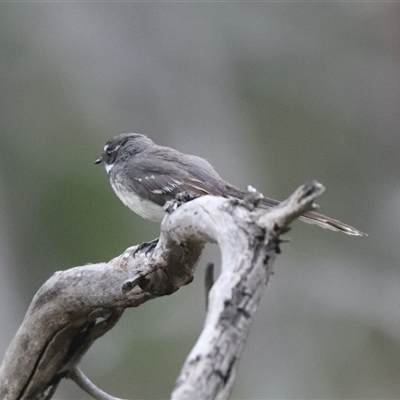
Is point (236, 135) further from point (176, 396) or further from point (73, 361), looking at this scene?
point (176, 396)

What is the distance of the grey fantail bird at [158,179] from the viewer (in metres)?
4.50

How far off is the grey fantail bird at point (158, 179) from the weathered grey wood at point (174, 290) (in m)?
0.86

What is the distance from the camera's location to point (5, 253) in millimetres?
8398

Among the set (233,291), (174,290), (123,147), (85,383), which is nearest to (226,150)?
(123,147)

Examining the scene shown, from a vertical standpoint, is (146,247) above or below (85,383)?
above

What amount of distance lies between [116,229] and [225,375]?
647 centimetres

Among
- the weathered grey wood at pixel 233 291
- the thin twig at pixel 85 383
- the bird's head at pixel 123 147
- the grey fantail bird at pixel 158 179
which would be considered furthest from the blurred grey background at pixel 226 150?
the weathered grey wood at pixel 233 291

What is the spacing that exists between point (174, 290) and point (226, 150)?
5362 millimetres

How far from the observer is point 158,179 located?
15.3 ft

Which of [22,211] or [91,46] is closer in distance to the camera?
[22,211]

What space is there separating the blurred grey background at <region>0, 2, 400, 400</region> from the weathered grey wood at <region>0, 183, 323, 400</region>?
11.9 feet

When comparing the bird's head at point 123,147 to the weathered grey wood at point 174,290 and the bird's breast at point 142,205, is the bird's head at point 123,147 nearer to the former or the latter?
the bird's breast at point 142,205

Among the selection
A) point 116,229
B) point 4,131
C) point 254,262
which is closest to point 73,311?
point 254,262

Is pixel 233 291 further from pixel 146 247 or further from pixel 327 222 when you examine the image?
pixel 327 222
